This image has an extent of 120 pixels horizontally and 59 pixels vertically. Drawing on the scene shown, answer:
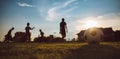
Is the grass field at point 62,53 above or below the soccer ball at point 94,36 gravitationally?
below

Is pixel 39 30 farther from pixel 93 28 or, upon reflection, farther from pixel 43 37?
pixel 93 28

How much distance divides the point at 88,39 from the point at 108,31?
773 inches

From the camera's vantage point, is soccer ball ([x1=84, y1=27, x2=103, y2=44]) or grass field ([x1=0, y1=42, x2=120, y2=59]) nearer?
grass field ([x1=0, y1=42, x2=120, y2=59])

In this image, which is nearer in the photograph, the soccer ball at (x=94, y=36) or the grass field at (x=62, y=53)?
the grass field at (x=62, y=53)

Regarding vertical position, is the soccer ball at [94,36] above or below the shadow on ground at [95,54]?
above

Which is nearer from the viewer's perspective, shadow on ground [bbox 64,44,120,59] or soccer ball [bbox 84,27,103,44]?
shadow on ground [bbox 64,44,120,59]

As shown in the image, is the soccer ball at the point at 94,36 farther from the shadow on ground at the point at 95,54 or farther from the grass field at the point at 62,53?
the shadow on ground at the point at 95,54

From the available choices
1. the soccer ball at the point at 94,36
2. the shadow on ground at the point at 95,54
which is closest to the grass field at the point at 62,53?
the shadow on ground at the point at 95,54

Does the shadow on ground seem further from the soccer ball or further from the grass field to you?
the soccer ball

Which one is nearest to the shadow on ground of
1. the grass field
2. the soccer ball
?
the grass field

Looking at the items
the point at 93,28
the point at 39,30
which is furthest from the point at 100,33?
the point at 39,30

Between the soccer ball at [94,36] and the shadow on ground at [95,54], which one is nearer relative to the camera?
the shadow on ground at [95,54]

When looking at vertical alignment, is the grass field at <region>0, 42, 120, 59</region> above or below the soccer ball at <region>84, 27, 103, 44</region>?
below

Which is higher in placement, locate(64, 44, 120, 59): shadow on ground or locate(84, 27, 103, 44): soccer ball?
locate(84, 27, 103, 44): soccer ball
